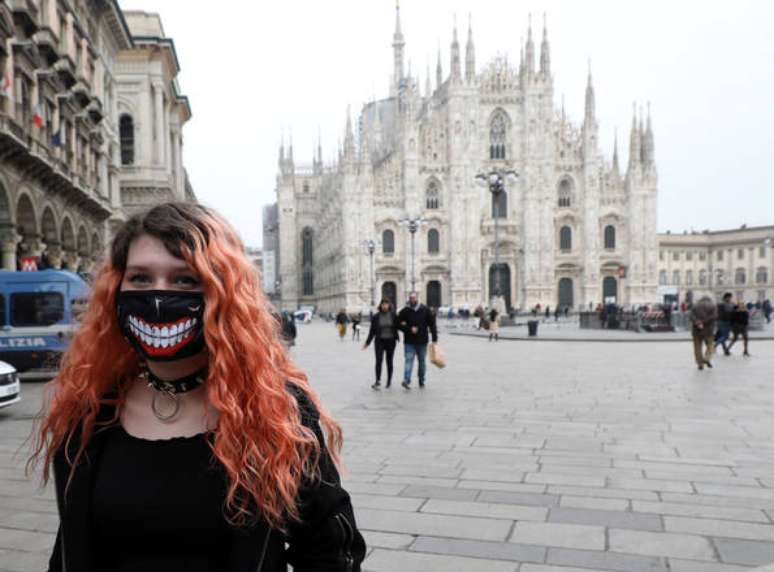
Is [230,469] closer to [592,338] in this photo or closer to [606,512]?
[606,512]

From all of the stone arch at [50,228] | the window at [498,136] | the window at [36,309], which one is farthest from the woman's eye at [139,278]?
the window at [498,136]

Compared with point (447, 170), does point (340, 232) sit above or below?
below

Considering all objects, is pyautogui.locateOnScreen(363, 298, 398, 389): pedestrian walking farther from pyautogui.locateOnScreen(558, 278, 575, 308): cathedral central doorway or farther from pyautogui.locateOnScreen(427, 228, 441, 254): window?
pyautogui.locateOnScreen(558, 278, 575, 308): cathedral central doorway

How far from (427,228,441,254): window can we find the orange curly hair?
56155mm

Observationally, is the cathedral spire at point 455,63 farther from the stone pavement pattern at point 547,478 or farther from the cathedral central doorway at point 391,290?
the stone pavement pattern at point 547,478

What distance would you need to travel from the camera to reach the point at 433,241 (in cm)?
5791

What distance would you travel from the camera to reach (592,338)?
78.8ft

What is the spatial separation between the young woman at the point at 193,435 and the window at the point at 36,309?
1417cm

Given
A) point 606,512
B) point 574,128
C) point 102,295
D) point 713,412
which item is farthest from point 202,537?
point 574,128

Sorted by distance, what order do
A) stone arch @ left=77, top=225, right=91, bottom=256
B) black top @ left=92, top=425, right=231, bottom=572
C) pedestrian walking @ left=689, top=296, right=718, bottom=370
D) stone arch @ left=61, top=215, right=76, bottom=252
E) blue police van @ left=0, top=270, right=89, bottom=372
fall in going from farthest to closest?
stone arch @ left=77, top=225, right=91, bottom=256 < stone arch @ left=61, top=215, right=76, bottom=252 < blue police van @ left=0, top=270, right=89, bottom=372 < pedestrian walking @ left=689, top=296, right=718, bottom=370 < black top @ left=92, top=425, right=231, bottom=572

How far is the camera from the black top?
1.51 meters

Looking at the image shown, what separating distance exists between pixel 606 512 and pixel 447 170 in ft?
176

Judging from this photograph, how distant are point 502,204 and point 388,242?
34.2ft

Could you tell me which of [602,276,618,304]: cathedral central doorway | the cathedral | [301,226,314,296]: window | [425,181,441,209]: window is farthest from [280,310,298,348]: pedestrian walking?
[301,226,314,296]: window
